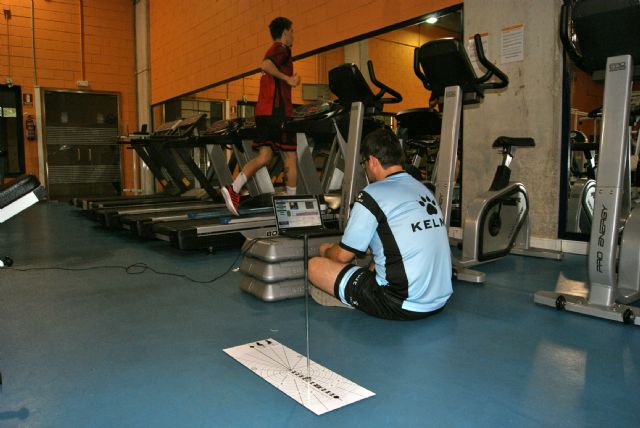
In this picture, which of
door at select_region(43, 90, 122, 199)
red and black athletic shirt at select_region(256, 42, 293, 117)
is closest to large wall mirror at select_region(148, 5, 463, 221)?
door at select_region(43, 90, 122, 199)

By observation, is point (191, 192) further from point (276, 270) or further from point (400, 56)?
point (276, 270)

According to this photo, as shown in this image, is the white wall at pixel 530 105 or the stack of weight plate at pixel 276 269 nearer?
the stack of weight plate at pixel 276 269

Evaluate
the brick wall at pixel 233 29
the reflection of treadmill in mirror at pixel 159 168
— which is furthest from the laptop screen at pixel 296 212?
the reflection of treadmill in mirror at pixel 159 168

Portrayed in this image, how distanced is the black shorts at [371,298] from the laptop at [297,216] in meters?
0.45

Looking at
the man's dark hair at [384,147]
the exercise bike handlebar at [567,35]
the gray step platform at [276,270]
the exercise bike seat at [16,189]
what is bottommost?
the gray step platform at [276,270]

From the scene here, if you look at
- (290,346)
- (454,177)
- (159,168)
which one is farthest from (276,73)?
(159,168)

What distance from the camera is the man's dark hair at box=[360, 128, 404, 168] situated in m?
2.24

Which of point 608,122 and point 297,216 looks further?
point 297,216

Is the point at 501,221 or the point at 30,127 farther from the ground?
the point at 30,127

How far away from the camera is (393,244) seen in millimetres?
2168

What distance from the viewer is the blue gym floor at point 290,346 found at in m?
1.48

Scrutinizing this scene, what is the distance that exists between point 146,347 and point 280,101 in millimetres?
3278

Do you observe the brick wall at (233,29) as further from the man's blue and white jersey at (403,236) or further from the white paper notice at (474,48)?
the man's blue and white jersey at (403,236)

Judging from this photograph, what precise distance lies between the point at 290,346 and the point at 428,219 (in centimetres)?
83
